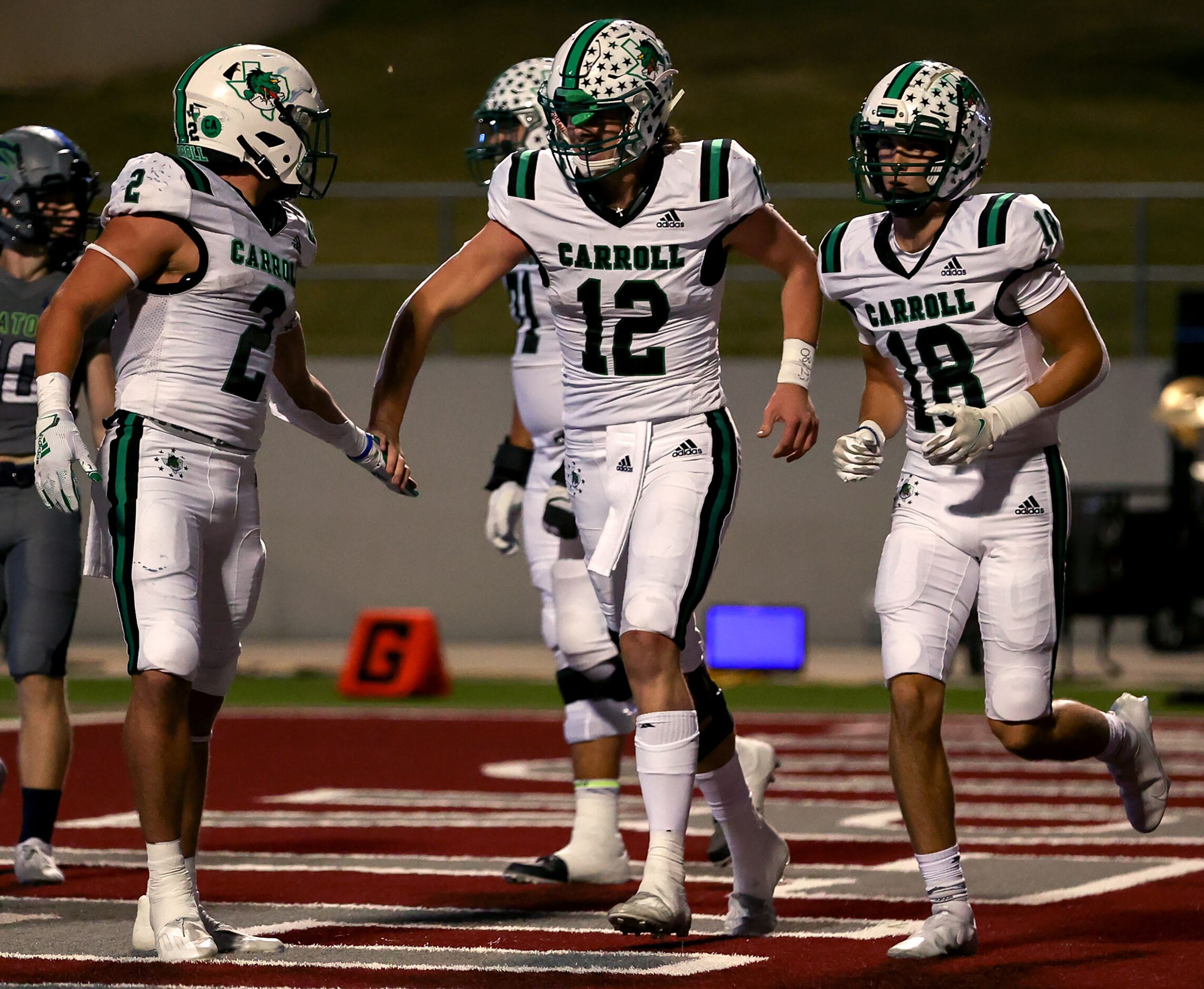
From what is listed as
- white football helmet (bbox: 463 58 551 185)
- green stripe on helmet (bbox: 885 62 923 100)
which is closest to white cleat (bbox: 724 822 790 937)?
green stripe on helmet (bbox: 885 62 923 100)

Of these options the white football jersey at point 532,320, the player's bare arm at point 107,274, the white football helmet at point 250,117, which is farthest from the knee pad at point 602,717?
the player's bare arm at point 107,274

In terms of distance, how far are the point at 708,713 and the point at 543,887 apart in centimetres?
108

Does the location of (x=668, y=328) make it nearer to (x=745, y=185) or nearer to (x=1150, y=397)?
(x=745, y=185)

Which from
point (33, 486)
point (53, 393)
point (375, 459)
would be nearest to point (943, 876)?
point (375, 459)

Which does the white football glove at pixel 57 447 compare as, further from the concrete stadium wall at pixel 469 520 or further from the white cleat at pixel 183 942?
Result: the concrete stadium wall at pixel 469 520

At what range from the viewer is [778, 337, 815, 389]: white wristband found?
5.34m

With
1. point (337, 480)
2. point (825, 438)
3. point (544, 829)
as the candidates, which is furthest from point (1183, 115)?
point (544, 829)

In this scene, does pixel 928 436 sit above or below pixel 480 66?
below

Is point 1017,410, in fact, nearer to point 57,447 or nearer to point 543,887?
point 543,887

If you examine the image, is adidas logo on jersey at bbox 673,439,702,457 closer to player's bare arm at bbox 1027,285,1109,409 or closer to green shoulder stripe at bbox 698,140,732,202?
green shoulder stripe at bbox 698,140,732,202

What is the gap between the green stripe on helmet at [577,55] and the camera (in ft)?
17.3

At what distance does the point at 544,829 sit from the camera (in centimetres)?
741

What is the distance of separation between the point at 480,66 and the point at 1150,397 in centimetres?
1418

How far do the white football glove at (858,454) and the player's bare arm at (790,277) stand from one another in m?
0.09
